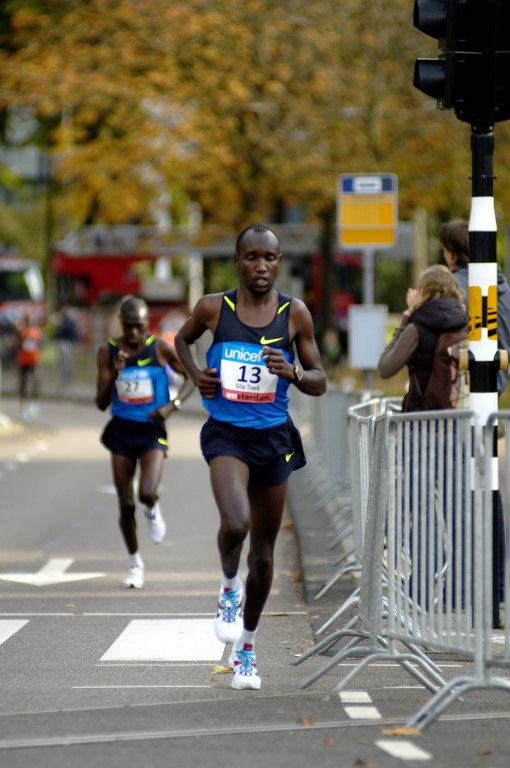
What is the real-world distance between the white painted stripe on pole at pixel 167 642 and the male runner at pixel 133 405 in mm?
1525

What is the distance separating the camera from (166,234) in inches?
1491

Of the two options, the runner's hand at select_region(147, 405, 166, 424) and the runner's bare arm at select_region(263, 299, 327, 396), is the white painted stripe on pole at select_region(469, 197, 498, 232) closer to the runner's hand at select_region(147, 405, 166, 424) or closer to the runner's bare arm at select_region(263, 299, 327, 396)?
the runner's bare arm at select_region(263, 299, 327, 396)

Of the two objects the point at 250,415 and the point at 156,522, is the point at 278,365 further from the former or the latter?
the point at 156,522

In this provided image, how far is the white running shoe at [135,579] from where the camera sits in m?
11.3

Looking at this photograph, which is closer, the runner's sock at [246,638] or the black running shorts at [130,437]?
the runner's sock at [246,638]

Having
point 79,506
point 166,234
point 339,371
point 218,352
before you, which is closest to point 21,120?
point 166,234

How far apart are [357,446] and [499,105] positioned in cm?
198

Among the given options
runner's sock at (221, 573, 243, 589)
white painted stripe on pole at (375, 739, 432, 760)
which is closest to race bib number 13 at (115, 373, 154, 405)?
runner's sock at (221, 573, 243, 589)

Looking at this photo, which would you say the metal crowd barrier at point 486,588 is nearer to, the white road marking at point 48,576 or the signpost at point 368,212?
the white road marking at point 48,576

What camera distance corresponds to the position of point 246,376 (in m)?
7.60

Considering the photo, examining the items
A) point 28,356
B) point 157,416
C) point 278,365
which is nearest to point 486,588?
point 278,365

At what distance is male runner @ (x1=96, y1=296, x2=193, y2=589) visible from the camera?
11.3 meters

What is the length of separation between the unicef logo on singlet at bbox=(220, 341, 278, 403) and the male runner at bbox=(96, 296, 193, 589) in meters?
3.61

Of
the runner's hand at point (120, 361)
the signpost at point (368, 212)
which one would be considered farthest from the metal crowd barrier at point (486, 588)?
the signpost at point (368, 212)
